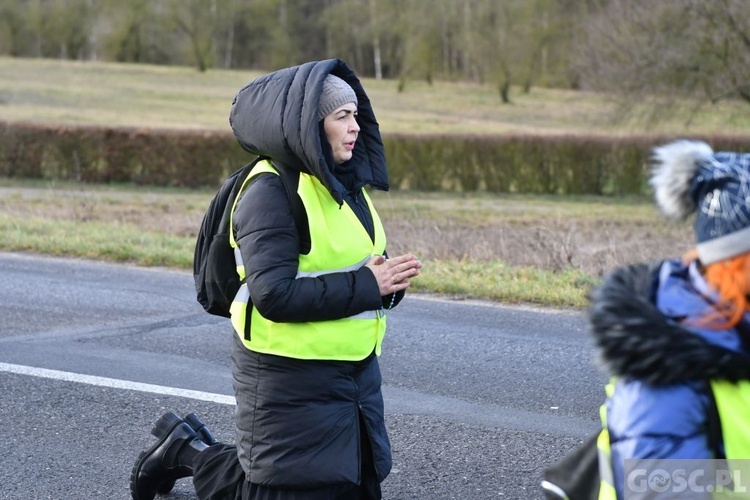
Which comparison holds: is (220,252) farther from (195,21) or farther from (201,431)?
(195,21)

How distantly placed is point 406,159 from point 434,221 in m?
7.31

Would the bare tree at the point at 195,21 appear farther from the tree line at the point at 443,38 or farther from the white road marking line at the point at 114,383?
the white road marking line at the point at 114,383

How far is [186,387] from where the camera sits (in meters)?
5.91

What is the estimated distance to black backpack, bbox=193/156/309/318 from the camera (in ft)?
11.4

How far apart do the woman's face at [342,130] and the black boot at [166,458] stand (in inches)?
51.1

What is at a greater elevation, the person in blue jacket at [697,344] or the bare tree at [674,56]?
the person in blue jacket at [697,344]

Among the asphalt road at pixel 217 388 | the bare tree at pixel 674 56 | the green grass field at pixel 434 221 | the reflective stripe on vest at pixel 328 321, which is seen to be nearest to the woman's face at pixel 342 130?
the reflective stripe on vest at pixel 328 321

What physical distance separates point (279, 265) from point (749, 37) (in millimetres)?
23830

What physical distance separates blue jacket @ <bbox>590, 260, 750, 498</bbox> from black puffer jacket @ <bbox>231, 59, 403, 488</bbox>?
51.6 inches

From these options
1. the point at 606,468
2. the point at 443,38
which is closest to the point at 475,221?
the point at 606,468

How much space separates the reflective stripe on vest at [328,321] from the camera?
331 centimetres

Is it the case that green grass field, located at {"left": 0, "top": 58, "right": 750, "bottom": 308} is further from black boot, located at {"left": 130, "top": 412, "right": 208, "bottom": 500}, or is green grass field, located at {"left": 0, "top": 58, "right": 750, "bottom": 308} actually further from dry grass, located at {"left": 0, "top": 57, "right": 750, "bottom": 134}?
black boot, located at {"left": 130, "top": 412, "right": 208, "bottom": 500}

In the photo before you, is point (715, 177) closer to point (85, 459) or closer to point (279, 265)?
point (279, 265)

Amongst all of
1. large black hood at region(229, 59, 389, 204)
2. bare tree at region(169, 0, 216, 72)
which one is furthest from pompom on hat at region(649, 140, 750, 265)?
bare tree at region(169, 0, 216, 72)
